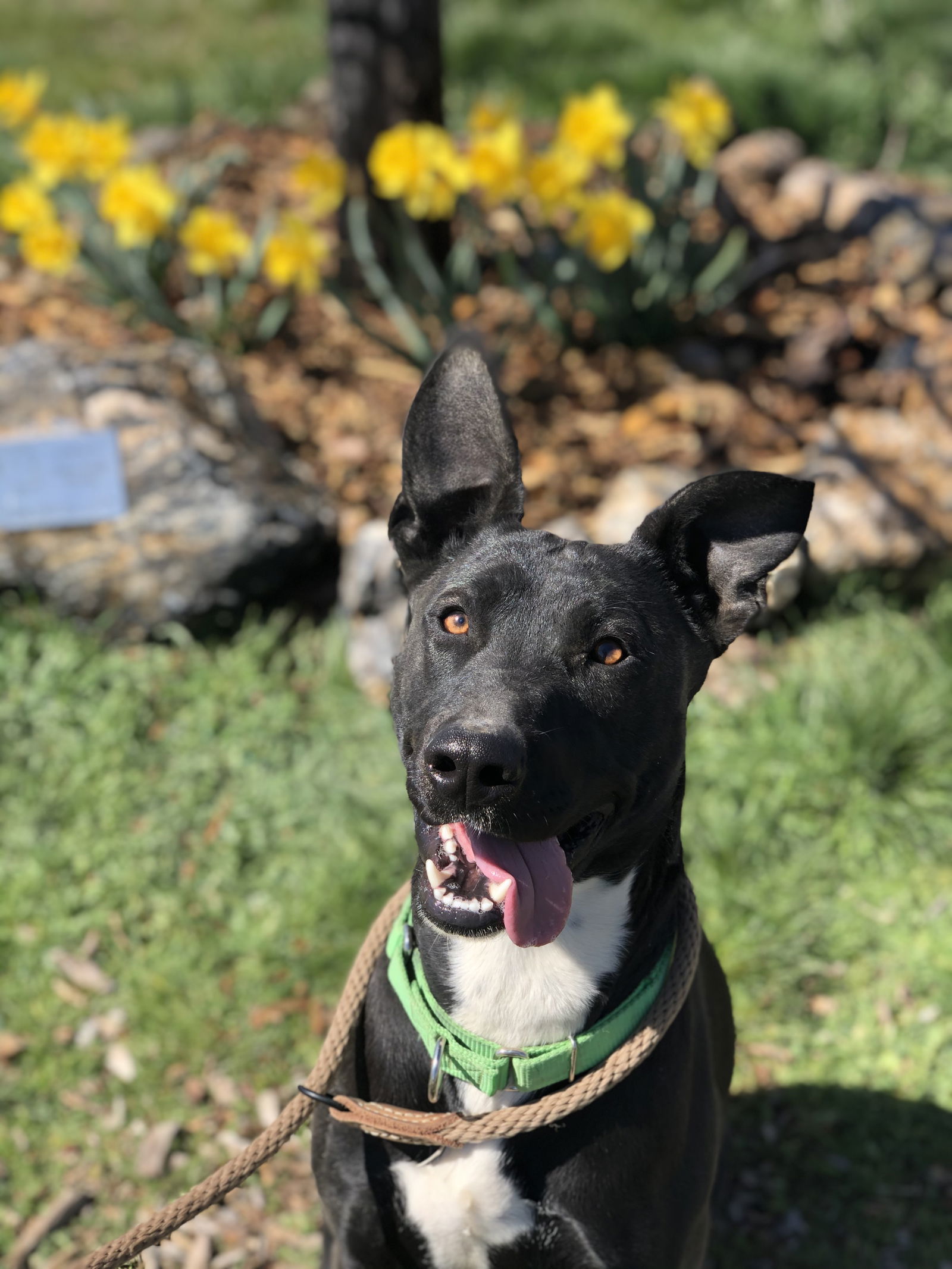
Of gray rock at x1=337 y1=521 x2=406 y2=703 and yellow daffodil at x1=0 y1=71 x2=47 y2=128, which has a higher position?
yellow daffodil at x1=0 y1=71 x2=47 y2=128

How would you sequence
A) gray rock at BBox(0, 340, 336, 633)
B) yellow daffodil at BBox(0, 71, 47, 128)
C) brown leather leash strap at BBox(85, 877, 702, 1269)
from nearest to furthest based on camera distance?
brown leather leash strap at BBox(85, 877, 702, 1269) → gray rock at BBox(0, 340, 336, 633) → yellow daffodil at BBox(0, 71, 47, 128)

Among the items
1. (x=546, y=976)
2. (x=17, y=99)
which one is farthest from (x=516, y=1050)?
(x=17, y=99)

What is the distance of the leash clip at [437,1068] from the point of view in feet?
7.27

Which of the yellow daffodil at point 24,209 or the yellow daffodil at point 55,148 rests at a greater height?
the yellow daffodil at point 55,148

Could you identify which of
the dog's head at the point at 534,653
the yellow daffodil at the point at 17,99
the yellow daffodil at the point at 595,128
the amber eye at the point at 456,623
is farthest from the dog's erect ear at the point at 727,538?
the yellow daffodil at the point at 17,99

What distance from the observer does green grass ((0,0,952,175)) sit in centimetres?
783

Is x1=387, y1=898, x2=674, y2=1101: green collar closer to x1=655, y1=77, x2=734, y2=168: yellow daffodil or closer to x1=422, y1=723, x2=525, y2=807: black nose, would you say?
x1=422, y1=723, x2=525, y2=807: black nose

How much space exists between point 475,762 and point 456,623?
405 mm

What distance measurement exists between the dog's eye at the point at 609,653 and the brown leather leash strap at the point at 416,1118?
595mm

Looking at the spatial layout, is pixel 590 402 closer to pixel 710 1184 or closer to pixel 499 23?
pixel 710 1184

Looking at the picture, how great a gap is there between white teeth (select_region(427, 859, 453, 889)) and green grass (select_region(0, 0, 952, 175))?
22.1ft

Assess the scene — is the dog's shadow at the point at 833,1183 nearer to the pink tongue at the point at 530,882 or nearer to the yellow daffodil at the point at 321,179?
the pink tongue at the point at 530,882

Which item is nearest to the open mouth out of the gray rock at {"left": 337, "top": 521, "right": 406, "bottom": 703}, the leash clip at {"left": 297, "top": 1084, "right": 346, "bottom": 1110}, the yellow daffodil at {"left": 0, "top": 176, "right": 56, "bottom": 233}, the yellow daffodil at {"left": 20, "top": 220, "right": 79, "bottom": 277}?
the leash clip at {"left": 297, "top": 1084, "right": 346, "bottom": 1110}

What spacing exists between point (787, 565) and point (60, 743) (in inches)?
109
